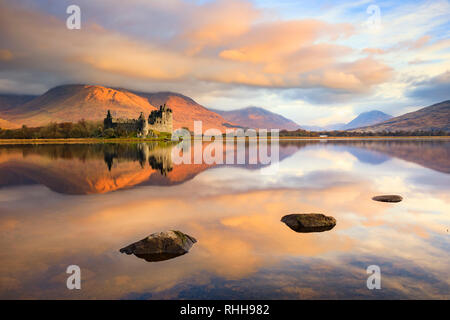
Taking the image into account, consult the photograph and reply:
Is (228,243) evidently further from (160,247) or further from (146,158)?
(146,158)

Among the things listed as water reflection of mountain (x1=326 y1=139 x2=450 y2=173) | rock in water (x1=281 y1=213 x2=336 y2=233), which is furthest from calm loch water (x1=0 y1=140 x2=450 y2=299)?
water reflection of mountain (x1=326 y1=139 x2=450 y2=173)

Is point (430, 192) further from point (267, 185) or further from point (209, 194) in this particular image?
point (209, 194)

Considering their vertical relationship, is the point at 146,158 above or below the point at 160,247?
above

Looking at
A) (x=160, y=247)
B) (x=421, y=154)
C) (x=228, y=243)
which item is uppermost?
(x=421, y=154)

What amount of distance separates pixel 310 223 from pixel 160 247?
7.76 metres

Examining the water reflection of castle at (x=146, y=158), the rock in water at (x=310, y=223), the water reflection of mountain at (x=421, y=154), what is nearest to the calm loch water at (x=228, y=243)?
the rock in water at (x=310, y=223)

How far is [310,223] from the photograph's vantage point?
14.8m

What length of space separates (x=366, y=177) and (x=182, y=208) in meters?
24.3

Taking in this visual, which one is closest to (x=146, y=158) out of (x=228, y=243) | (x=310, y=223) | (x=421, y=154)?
(x=310, y=223)

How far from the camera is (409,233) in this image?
13.7 metres

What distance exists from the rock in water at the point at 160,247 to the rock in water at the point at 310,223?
5755 mm

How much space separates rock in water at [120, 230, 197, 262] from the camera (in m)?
11.3
